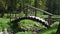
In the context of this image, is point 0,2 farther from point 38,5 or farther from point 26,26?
point 26,26

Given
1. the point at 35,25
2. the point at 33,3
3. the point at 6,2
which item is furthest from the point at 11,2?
the point at 35,25

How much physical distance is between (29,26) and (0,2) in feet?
29.7

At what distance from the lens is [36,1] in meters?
24.9

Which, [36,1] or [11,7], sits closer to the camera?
[11,7]

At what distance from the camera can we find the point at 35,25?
1526cm

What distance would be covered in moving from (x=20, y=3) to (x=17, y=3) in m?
0.33

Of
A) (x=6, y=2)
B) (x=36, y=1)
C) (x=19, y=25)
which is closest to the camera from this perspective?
(x=19, y=25)

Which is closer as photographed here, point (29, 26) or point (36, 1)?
point (29, 26)

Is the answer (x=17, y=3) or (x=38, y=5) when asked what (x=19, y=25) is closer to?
(x=17, y=3)

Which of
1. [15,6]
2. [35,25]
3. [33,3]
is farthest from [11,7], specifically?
[35,25]

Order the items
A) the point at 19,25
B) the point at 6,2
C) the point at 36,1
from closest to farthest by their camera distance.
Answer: the point at 19,25, the point at 6,2, the point at 36,1

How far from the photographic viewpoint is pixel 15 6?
23.1 m

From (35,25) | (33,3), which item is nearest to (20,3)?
(33,3)

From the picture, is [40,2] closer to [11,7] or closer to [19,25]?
[11,7]
